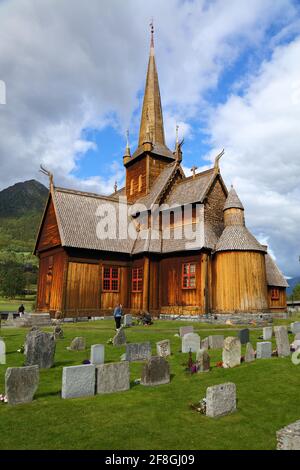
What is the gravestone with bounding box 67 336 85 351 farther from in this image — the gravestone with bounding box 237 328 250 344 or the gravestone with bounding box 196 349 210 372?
the gravestone with bounding box 237 328 250 344

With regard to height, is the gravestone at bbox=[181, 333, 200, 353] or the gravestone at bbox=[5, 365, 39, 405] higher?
the gravestone at bbox=[181, 333, 200, 353]

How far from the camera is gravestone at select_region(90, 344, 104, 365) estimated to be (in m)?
11.6

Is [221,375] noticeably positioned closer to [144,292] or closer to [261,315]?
[261,315]

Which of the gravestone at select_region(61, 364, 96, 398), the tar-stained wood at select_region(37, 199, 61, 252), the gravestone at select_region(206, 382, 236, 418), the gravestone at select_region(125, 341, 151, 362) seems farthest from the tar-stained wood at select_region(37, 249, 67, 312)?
the gravestone at select_region(206, 382, 236, 418)

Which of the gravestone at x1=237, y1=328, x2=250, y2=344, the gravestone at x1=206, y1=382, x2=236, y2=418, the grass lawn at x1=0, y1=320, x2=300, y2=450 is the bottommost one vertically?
the grass lawn at x1=0, y1=320, x2=300, y2=450

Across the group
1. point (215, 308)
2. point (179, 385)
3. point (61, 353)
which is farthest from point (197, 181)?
point (179, 385)

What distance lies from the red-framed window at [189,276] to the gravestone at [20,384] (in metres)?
19.2

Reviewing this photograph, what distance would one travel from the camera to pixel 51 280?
29391 mm

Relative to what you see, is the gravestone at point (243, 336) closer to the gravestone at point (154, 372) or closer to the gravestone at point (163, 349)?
the gravestone at point (163, 349)

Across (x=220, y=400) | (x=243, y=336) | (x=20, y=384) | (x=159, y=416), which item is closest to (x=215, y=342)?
(x=243, y=336)

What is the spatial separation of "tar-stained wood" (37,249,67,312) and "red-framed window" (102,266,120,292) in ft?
11.6

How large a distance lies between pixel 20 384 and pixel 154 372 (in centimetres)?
363

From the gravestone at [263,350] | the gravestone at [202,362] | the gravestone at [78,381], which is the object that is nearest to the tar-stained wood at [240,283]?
the gravestone at [263,350]
